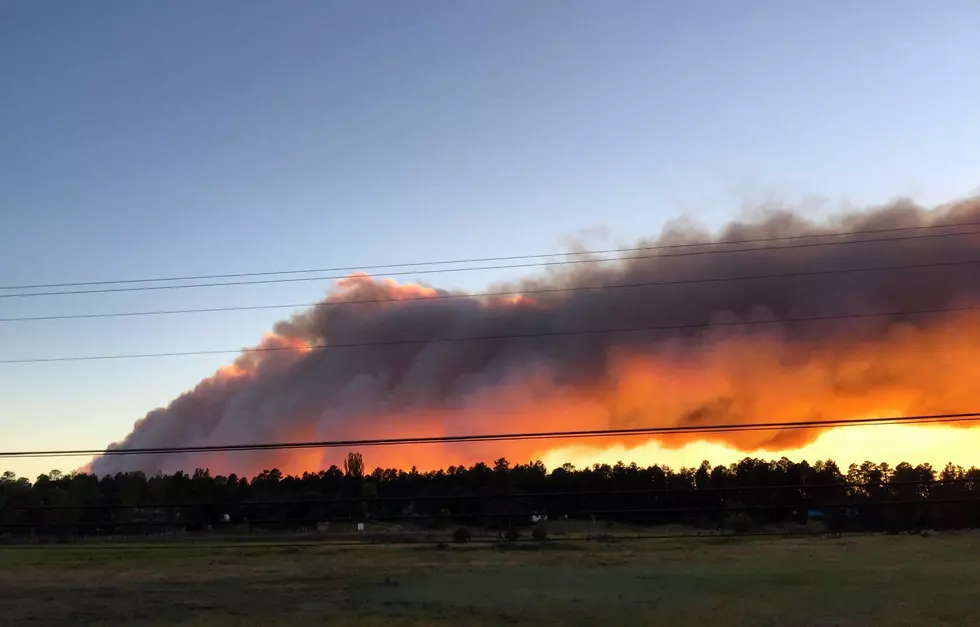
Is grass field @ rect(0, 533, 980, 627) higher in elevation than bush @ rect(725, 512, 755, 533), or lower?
lower

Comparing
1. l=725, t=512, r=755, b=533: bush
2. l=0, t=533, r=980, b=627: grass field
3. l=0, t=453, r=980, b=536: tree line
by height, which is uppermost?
l=0, t=453, r=980, b=536: tree line

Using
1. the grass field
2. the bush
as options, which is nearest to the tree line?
the grass field

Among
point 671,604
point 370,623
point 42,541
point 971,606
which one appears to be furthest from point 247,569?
point 971,606

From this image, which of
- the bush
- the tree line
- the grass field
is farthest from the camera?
the bush

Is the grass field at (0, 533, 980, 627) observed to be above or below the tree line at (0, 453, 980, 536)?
below

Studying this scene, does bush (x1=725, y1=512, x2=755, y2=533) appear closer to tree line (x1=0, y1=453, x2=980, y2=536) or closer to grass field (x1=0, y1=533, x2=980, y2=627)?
grass field (x1=0, y1=533, x2=980, y2=627)

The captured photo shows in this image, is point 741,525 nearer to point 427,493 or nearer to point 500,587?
point 500,587

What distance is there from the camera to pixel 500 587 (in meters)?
47.0

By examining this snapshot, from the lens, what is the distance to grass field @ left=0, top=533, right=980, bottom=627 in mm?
35469

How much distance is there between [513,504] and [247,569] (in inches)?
1487

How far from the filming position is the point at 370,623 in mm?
34062

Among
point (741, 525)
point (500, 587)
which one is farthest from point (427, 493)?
point (741, 525)

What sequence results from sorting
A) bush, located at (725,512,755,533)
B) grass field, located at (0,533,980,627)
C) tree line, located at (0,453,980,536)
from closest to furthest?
tree line, located at (0,453,980,536) → grass field, located at (0,533,980,627) → bush, located at (725,512,755,533)

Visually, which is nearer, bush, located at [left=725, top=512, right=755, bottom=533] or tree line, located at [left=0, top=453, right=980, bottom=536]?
tree line, located at [left=0, top=453, right=980, bottom=536]
